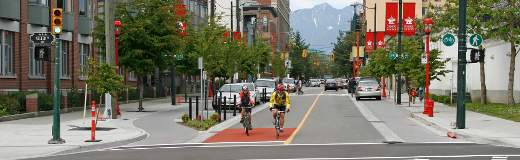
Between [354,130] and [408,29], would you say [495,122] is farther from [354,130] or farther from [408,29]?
[408,29]

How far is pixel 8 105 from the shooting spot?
64.7 feet

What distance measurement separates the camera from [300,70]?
11831 centimetres

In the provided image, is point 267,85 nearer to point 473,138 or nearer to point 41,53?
point 473,138

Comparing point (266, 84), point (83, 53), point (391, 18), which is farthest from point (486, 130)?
point (83, 53)

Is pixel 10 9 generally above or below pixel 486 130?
above

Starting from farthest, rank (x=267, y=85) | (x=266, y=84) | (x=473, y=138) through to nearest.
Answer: (x=266, y=84) < (x=267, y=85) < (x=473, y=138)

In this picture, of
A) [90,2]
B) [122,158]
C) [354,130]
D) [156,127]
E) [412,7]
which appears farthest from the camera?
[90,2]

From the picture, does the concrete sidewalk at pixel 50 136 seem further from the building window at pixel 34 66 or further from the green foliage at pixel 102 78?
the building window at pixel 34 66

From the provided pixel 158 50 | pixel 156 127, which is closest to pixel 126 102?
pixel 158 50

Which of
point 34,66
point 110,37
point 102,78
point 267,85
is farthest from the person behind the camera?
point 267,85

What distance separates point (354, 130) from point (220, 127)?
4.71 meters

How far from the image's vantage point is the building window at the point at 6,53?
23891mm

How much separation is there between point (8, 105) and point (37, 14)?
743 cm

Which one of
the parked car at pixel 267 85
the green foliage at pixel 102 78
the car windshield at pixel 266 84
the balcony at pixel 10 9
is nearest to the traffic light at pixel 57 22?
the green foliage at pixel 102 78
